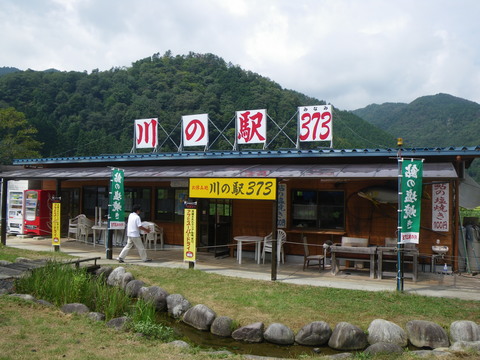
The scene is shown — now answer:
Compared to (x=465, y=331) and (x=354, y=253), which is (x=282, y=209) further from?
(x=465, y=331)

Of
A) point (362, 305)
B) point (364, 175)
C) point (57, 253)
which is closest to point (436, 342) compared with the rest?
point (362, 305)

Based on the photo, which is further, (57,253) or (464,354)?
(57,253)

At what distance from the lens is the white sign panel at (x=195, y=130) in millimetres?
15602

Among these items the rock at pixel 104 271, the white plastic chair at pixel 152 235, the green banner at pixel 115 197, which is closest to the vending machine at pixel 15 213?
the white plastic chair at pixel 152 235

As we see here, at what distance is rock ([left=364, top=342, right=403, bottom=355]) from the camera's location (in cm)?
548

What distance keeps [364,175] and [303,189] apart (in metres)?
2.94

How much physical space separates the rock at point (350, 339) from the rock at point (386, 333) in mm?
119

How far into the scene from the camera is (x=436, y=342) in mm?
5953

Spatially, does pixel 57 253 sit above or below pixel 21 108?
below

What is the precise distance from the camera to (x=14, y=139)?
35719 mm

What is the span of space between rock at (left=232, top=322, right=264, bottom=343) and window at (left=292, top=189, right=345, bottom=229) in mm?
5432

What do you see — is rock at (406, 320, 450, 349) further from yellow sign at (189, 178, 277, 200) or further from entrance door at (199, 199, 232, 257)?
entrance door at (199, 199, 232, 257)

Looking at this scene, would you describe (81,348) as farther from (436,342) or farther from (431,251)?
(431,251)

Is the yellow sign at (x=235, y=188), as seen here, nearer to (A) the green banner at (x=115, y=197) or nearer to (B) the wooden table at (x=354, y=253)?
(B) the wooden table at (x=354, y=253)
